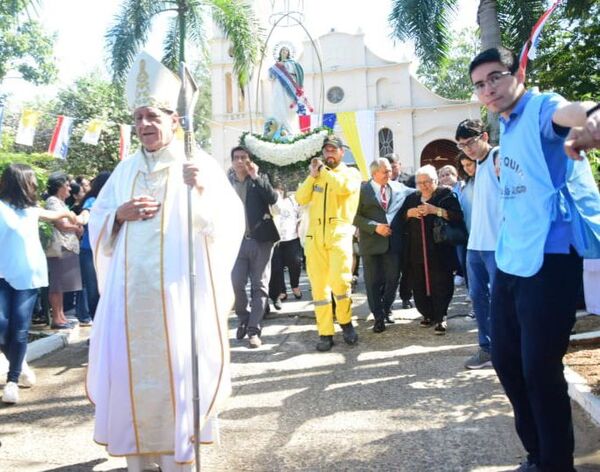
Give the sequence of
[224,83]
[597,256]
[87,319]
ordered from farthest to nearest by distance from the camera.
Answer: [224,83] < [87,319] < [597,256]

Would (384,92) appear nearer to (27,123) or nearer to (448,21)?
(448,21)

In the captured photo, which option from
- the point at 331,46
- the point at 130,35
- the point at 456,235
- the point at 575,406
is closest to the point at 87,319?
the point at 456,235

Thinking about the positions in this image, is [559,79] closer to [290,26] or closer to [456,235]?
[290,26]

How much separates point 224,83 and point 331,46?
22.7ft

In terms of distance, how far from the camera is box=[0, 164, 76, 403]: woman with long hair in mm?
4680

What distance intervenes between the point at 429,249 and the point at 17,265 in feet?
13.5

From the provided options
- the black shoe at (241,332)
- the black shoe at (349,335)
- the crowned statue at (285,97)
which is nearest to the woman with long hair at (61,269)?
the black shoe at (241,332)

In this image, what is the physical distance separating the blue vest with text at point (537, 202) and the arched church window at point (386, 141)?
3237 centimetres

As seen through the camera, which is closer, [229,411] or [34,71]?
[229,411]

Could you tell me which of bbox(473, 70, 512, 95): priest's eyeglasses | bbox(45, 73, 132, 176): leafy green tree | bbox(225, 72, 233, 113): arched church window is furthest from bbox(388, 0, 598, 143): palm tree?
bbox(225, 72, 233, 113): arched church window

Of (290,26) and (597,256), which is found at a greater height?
(290,26)

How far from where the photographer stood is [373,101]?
34.9 m

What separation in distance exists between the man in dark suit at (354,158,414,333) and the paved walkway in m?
0.83

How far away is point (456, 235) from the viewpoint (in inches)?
237
